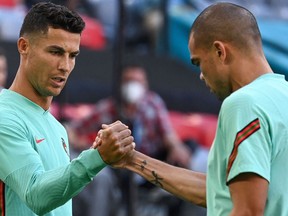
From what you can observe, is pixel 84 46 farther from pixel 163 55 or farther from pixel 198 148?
pixel 198 148

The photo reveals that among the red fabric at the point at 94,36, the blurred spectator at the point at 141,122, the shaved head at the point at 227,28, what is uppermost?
the shaved head at the point at 227,28

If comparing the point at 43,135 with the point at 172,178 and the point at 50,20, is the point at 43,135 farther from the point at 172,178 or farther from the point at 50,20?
the point at 172,178

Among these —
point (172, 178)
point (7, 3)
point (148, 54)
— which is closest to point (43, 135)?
point (172, 178)

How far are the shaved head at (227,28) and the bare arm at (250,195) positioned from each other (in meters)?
0.60

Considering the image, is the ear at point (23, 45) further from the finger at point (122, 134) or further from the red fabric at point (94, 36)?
the red fabric at point (94, 36)

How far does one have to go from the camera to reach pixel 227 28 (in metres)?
4.19

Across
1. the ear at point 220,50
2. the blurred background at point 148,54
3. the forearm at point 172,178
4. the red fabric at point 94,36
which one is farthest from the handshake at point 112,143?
the red fabric at point 94,36

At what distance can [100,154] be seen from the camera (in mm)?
4297

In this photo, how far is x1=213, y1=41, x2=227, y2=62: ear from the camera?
416cm

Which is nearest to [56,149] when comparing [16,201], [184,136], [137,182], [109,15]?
[16,201]

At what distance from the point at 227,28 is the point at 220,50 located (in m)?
0.10

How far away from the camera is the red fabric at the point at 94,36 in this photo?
33.0 ft

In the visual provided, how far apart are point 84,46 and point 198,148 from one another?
1.65 m

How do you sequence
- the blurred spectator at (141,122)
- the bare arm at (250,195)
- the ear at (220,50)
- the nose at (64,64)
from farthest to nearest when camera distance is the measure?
1. the blurred spectator at (141,122)
2. the nose at (64,64)
3. the ear at (220,50)
4. the bare arm at (250,195)
